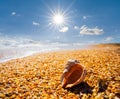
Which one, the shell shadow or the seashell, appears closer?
the shell shadow

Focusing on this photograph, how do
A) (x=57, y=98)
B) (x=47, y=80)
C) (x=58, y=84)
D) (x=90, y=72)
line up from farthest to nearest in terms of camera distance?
(x=90, y=72) < (x=47, y=80) < (x=58, y=84) < (x=57, y=98)

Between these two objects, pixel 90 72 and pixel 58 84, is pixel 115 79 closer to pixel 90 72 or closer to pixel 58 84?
pixel 90 72

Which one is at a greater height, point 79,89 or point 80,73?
point 80,73

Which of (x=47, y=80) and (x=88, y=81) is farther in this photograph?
(x=47, y=80)

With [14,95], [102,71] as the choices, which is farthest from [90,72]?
[14,95]

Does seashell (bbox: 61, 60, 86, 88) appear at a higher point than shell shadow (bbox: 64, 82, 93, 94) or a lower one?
higher
